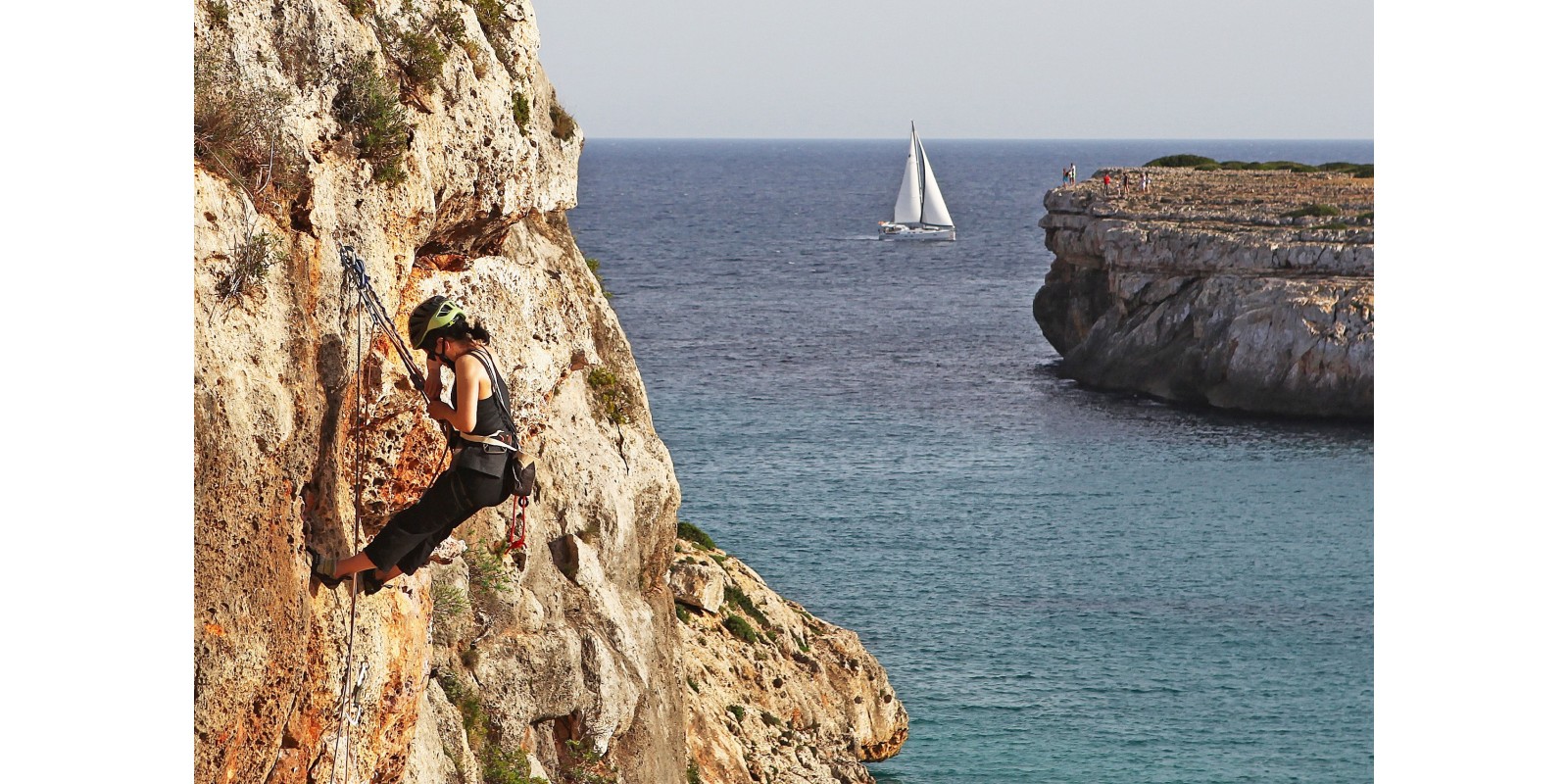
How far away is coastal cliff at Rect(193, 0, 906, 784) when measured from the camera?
28.1 feet

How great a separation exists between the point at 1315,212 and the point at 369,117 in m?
75.4

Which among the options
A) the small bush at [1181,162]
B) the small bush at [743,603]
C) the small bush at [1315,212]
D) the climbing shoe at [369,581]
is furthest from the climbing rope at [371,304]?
the small bush at [1181,162]

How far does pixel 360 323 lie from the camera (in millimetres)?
9445

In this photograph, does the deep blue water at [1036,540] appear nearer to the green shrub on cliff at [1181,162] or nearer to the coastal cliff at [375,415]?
the green shrub on cliff at [1181,162]

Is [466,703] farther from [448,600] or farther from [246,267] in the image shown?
[246,267]

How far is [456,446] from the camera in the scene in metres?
9.37

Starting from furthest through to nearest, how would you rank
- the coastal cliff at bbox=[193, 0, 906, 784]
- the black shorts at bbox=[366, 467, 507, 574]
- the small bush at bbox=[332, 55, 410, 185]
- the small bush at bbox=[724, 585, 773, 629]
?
the small bush at bbox=[724, 585, 773, 629]
the small bush at bbox=[332, 55, 410, 185]
the black shorts at bbox=[366, 467, 507, 574]
the coastal cliff at bbox=[193, 0, 906, 784]

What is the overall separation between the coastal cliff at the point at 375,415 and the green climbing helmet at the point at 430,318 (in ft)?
1.37

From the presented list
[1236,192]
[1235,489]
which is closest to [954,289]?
[1236,192]

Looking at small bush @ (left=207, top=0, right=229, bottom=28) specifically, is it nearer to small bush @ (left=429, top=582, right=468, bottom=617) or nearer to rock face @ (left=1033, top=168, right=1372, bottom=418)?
small bush @ (left=429, top=582, right=468, bottom=617)

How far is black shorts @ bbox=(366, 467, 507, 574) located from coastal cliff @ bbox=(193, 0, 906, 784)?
34cm

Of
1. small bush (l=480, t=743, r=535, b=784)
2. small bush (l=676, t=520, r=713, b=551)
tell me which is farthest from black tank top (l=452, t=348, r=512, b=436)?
small bush (l=676, t=520, r=713, b=551)

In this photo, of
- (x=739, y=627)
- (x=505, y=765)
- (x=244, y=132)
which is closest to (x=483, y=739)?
(x=505, y=765)

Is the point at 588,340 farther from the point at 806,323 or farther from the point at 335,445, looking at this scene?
the point at 806,323
